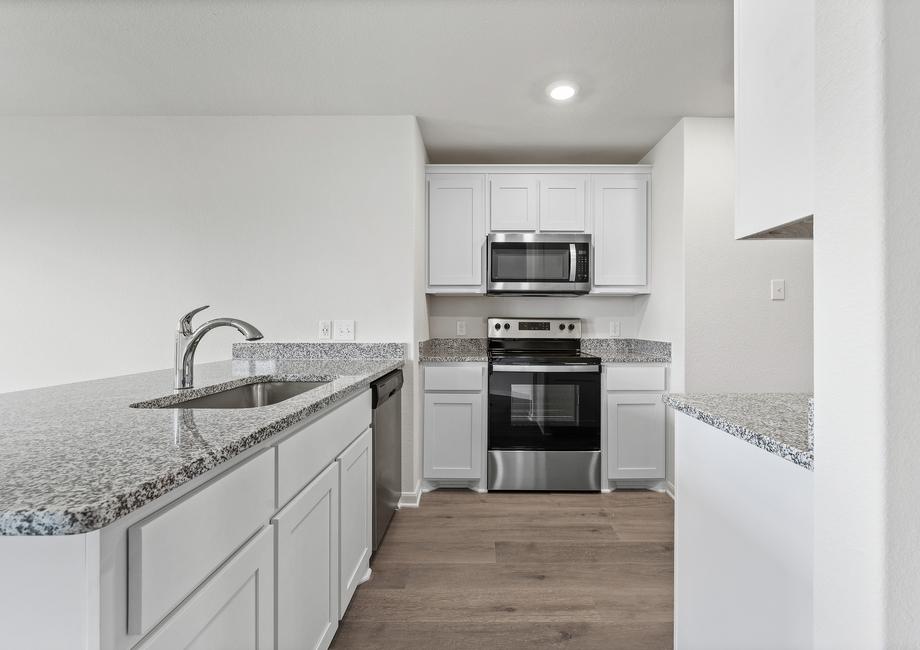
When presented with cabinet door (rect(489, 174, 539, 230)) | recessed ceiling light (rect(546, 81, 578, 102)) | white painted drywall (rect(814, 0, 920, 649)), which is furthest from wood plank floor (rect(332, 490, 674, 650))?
recessed ceiling light (rect(546, 81, 578, 102))

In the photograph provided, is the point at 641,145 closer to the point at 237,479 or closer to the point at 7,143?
the point at 237,479

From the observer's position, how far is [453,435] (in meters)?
3.13

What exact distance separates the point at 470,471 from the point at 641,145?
2.52 m

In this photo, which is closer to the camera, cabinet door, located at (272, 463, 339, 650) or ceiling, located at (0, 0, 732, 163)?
cabinet door, located at (272, 463, 339, 650)

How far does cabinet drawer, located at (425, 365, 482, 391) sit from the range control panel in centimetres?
60

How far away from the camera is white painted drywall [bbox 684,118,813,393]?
287 cm

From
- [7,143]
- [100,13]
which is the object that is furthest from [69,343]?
[100,13]

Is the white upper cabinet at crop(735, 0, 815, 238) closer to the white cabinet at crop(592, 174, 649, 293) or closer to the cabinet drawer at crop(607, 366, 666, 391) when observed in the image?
the cabinet drawer at crop(607, 366, 666, 391)

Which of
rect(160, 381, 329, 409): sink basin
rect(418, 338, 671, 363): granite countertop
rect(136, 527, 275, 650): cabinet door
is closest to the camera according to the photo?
rect(136, 527, 275, 650): cabinet door

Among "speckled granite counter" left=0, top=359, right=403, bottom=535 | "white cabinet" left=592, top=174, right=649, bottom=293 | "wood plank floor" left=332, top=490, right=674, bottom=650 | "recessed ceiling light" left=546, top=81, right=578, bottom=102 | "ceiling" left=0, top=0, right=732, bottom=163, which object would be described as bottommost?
"wood plank floor" left=332, top=490, right=674, bottom=650

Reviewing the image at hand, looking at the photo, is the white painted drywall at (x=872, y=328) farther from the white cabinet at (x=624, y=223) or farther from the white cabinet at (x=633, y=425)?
the white cabinet at (x=624, y=223)

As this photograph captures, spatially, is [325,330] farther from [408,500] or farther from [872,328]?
[872,328]

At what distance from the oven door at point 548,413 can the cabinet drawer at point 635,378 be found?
102 millimetres

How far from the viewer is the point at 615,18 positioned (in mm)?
1986
